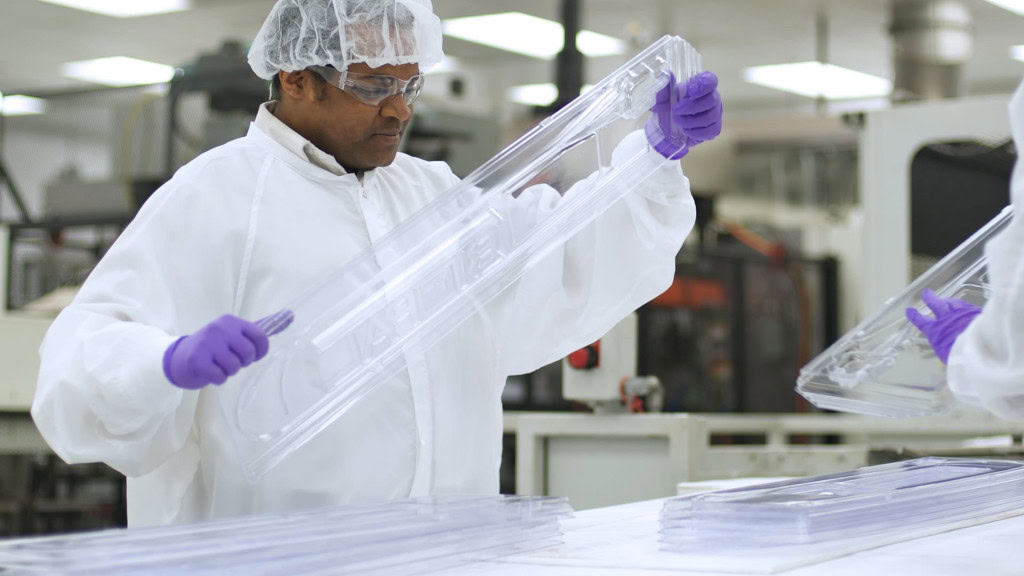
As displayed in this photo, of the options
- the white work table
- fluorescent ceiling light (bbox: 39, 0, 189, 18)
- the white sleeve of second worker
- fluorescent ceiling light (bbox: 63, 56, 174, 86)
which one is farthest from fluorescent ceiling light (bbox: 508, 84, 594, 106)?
the white work table

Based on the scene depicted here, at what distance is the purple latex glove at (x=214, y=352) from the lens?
1.14 metres

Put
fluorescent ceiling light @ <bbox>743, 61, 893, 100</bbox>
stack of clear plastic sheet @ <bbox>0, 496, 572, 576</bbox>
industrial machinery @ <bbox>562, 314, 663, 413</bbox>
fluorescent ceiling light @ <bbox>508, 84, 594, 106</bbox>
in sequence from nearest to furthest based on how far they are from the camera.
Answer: stack of clear plastic sheet @ <bbox>0, 496, 572, 576</bbox> < industrial machinery @ <bbox>562, 314, 663, 413</bbox> < fluorescent ceiling light @ <bbox>743, 61, 893, 100</bbox> < fluorescent ceiling light @ <bbox>508, 84, 594, 106</bbox>

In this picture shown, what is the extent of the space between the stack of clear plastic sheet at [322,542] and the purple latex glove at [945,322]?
49 centimetres

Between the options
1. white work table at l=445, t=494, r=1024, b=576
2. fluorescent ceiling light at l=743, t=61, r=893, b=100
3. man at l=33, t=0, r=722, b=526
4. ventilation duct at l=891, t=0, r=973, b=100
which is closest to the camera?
white work table at l=445, t=494, r=1024, b=576

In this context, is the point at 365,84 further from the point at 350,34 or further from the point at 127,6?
the point at 127,6

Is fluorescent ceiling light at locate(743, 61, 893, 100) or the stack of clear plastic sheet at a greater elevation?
fluorescent ceiling light at locate(743, 61, 893, 100)

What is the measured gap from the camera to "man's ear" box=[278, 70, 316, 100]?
1.50 meters

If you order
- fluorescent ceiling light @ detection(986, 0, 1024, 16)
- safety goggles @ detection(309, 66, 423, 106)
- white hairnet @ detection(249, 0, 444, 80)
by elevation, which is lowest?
safety goggles @ detection(309, 66, 423, 106)

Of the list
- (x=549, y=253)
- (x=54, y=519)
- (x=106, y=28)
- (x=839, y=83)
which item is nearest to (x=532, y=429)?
(x=549, y=253)

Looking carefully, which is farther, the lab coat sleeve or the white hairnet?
the white hairnet

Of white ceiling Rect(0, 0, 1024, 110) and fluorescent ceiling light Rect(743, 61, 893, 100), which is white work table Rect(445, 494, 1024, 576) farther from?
fluorescent ceiling light Rect(743, 61, 893, 100)

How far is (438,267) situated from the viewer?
138cm

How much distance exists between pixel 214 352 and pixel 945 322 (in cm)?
83

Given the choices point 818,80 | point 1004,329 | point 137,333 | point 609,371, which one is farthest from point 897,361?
point 818,80
